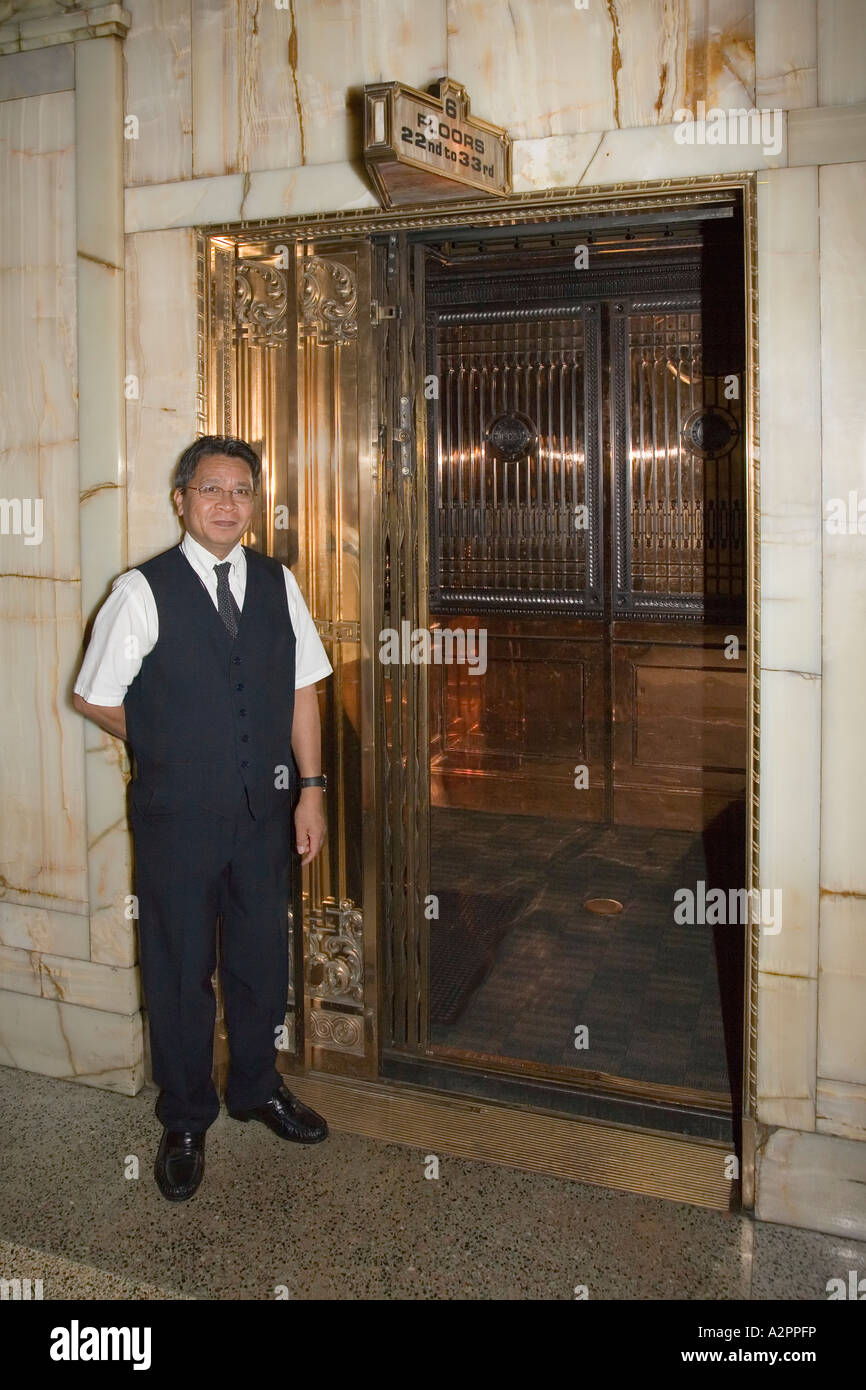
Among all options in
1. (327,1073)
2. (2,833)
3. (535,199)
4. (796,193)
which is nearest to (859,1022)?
(327,1073)

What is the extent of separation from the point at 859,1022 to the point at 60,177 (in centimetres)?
330

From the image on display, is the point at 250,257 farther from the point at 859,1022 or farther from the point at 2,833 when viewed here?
the point at 859,1022

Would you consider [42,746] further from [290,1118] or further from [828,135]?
[828,135]

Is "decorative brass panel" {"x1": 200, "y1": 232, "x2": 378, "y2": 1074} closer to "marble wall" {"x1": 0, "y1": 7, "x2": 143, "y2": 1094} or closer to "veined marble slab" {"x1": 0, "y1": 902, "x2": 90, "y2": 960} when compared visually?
"marble wall" {"x1": 0, "y1": 7, "x2": 143, "y2": 1094}

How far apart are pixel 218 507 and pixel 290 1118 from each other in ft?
5.68

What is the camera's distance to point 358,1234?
2832mm

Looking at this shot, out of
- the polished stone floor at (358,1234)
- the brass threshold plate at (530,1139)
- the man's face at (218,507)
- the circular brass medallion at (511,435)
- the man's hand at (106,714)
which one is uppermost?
the circular brass medallion at (511,435)

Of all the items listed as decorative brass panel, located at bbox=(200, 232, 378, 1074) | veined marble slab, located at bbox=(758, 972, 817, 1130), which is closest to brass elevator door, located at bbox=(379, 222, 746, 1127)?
decorative brass panel, located at bbox=(200, 232, 378, 1074)

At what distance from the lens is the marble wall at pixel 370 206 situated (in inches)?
107

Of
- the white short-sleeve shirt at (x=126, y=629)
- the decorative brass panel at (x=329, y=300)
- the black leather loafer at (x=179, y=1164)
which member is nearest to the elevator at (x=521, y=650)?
the decorative brass panel at (x=329, y=300)

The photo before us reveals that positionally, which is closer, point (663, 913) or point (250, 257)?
point (250, 257)

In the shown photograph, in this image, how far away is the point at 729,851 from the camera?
19.6 ft

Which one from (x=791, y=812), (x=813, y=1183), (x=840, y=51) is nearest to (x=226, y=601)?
(x=791, y=812)

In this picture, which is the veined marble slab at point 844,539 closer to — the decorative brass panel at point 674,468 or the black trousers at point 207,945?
the black trousers at point 207,945
